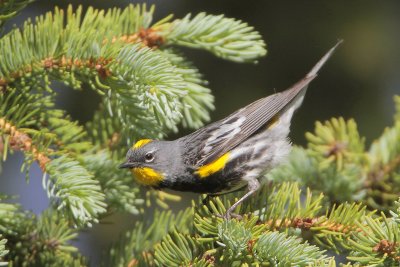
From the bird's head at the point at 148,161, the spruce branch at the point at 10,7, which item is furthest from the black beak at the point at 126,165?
the spruce branch at the point at 10,7

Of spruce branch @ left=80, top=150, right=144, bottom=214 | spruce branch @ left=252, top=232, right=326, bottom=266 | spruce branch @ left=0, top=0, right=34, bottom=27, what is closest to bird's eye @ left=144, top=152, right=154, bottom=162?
spruce branch @ left=80, top=150, right=144, bottom=214

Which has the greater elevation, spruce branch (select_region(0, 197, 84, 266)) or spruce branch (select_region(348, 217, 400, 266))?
spruce branch (select_region(0, 197, 84, 266))

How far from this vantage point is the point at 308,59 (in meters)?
4.38

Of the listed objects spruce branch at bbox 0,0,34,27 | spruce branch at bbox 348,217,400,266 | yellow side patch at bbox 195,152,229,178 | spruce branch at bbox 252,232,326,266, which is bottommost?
spruce branch at bbox 348,217,400,266

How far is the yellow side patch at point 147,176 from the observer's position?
10.0 feet

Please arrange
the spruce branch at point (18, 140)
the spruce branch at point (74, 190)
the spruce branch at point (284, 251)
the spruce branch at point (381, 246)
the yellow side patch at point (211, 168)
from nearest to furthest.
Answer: the spruce branch at point (381, 246) < the spruce branch at point (284, 251) < the spruce branch at point (74, 190) < the spruce branch at point (18, 140) < the yellow side patch at point (211, 168)

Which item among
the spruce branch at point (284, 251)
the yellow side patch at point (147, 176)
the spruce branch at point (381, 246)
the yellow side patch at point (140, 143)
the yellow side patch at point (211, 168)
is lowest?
the spruce branch at point (381, 246)

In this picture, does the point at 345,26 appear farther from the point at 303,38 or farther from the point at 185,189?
the point at 185,189

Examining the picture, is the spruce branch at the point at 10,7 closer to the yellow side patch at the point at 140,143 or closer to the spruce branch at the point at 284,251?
the yellow side patch at the point at 140,143

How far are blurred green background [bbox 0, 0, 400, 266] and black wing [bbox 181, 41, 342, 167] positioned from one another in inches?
16.6

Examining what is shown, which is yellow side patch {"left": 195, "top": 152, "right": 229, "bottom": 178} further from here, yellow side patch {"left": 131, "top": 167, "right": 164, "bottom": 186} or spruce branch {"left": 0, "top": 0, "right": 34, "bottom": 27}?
spruce branch {"left": 0, "top": 0, "right": 34, "bottom": 27}

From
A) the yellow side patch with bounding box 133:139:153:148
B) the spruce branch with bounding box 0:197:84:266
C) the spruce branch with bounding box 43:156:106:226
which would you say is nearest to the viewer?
the spruce branch with bounding box 43:156:106:226

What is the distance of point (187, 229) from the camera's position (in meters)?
2.82

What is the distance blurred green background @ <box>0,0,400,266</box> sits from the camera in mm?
4281
